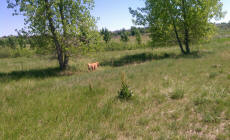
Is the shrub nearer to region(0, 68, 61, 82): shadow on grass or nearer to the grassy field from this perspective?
the grassy field

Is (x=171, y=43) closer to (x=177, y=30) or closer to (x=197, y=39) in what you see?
(x=177, y=30)

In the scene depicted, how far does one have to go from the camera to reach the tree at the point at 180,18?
54.4 feet

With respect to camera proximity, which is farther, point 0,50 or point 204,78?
point 0,50

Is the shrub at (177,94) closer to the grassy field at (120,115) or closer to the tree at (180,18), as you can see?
the grassy field at (120,115)

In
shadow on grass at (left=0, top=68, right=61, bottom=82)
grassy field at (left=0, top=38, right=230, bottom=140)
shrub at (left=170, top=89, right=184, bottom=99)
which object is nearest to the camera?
grassy field at (left=0, top=38, right=230, bottom=140)

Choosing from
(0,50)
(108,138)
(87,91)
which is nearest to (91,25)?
(87,91)

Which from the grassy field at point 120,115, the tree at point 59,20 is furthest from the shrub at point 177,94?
the tree at point 59,20

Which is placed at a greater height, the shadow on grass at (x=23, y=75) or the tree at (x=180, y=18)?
the tree at (x=180, y=18)

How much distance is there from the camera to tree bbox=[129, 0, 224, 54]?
16.6 metres

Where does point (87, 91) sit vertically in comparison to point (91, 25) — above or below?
below

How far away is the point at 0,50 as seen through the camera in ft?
133

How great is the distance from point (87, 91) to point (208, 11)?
16314mm

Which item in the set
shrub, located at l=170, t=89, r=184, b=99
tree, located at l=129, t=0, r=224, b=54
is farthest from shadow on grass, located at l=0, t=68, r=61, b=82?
tree, located at l=129, t=0, r=224, b=54

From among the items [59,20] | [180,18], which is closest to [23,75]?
[59,20]
